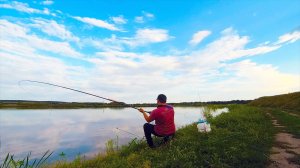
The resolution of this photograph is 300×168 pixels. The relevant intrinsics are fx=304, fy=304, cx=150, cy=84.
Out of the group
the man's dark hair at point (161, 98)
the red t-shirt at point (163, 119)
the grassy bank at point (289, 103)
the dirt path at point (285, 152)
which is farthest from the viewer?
the grassy bank at point (289, 103)

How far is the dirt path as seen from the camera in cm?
887

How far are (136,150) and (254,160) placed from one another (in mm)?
4281

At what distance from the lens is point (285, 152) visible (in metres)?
10.6

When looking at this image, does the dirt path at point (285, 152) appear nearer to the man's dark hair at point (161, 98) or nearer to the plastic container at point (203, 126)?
the plastic container at point (203, 126)

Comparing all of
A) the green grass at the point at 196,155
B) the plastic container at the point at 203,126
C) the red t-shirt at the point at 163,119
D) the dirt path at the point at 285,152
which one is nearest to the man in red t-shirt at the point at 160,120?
the red t-shirt at the point at 163,119

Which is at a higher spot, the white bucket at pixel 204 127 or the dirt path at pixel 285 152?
the white bucket at pixel 204 127

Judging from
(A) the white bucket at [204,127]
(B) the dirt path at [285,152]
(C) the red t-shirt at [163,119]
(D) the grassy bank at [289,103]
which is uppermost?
(D) the grassy bank at [289,103]

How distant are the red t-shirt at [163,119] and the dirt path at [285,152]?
354cm

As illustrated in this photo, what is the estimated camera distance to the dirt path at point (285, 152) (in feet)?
29.1

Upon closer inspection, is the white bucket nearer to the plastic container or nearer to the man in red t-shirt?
the plastic container

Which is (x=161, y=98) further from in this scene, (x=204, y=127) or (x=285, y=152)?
(x=285, y=152)

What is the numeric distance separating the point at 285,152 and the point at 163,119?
174 inches

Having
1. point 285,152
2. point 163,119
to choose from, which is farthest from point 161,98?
point 285,152

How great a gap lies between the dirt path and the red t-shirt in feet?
11.6
